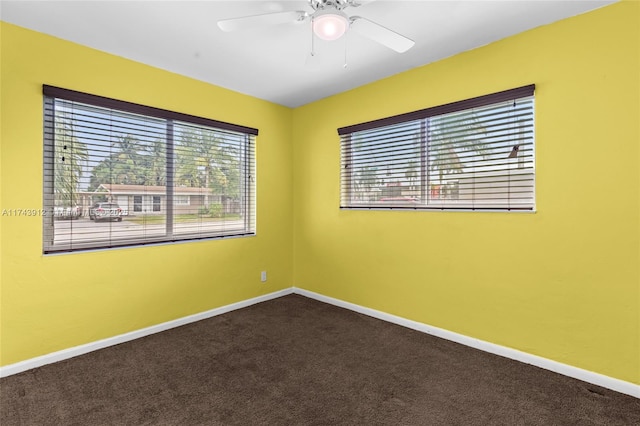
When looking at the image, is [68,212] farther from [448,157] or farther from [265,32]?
[448,157]

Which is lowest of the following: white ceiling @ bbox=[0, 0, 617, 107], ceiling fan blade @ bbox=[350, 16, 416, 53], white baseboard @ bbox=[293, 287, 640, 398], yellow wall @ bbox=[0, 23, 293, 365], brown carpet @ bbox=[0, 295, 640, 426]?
brown carpet @ bbox=[0, 295, 640, 426]

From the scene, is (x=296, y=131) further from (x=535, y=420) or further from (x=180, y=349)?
(x=535, y=420)

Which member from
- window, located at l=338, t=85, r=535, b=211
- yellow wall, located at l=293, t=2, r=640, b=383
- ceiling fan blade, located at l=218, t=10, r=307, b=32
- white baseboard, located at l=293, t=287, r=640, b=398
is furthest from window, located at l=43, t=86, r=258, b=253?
white baseboard, located at l=293, t=287, r=640, b=398

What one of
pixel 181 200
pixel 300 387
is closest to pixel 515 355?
pixel 300 387

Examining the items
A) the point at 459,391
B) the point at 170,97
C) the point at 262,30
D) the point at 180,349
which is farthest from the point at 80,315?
the point at 459,391

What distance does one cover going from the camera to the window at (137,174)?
2459 mm

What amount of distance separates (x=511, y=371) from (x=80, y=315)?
3.28 m

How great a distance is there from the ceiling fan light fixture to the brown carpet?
217cm

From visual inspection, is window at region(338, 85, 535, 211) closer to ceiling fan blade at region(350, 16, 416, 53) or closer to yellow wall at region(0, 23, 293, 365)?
ceiling fan blade at region(350, 16, 416, 53)

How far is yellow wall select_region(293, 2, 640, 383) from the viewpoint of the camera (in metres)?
2.00

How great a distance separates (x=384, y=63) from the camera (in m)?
2.83

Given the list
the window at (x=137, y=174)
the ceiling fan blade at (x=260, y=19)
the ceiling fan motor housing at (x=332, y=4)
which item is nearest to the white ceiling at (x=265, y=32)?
the ceiling fan motor housing at (x=332, y=4)

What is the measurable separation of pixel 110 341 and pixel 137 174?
4.71 feet

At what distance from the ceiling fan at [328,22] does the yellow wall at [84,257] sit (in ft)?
4.77
